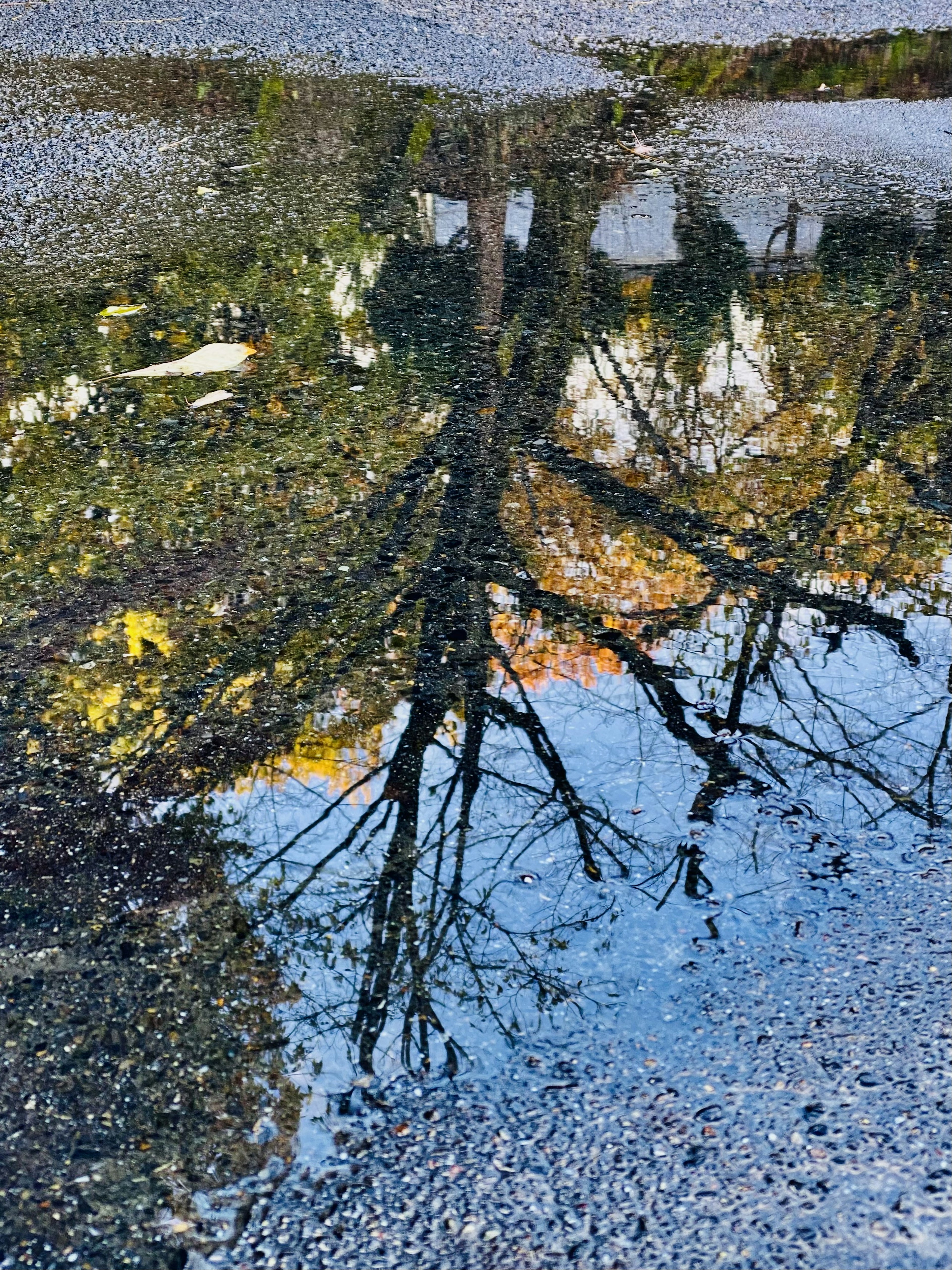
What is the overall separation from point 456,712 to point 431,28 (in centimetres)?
801

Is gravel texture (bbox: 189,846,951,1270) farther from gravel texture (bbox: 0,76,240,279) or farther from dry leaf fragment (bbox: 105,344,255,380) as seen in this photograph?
gravel texture (bbox: 0,76,240,279)

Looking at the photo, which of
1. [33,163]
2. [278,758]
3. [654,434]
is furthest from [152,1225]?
[33,163]

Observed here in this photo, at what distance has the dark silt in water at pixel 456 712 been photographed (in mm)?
2023

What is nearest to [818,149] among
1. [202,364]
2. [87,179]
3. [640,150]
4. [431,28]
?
[640,150]

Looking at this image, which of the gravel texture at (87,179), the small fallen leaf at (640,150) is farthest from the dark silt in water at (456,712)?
the small fallen leaf at (640,150)

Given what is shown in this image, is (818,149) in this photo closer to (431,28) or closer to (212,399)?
(431,28)

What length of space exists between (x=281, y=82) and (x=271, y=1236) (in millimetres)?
7893

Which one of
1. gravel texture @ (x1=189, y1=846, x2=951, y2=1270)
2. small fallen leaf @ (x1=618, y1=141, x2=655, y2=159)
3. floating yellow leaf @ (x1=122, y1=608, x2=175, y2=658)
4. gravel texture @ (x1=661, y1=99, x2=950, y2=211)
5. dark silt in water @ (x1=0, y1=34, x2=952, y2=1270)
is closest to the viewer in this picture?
gravel texture @ (x1=189, y1=846, x2=951, y2=1270)

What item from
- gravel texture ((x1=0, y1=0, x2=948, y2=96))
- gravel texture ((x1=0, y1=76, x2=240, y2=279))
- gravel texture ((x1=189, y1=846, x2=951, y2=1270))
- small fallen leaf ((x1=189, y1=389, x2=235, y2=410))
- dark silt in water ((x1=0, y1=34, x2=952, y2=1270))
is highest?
gravel texture ((x1=0, y1=0, x2=948, y2=96))

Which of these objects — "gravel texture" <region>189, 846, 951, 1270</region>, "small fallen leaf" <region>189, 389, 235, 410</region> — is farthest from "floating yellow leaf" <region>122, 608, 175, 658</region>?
"gravel texture" <region>189, 846, 951, 1270</region>

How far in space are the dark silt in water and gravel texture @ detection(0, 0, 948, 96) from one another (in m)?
3.74

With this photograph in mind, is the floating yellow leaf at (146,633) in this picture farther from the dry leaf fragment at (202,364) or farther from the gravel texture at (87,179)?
the gravel texture at (87,179)

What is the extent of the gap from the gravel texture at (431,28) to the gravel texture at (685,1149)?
7445 mm

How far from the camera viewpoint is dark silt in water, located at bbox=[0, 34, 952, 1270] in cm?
202
